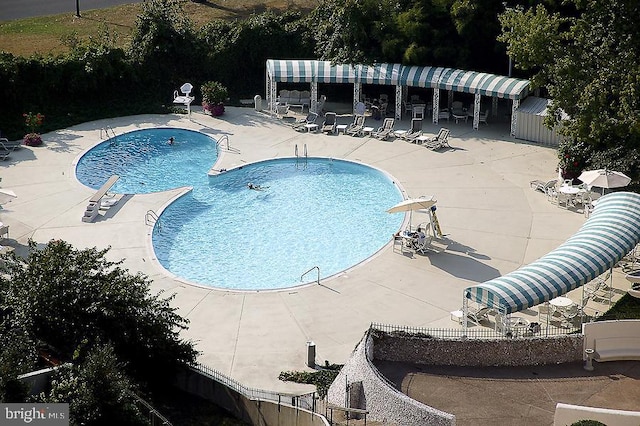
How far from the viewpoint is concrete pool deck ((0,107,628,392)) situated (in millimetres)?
27875

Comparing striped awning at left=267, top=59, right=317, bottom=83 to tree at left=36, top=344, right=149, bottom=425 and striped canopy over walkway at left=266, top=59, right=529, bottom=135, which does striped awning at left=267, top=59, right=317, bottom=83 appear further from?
tree at left=36, top=344, right=149, bottom=425

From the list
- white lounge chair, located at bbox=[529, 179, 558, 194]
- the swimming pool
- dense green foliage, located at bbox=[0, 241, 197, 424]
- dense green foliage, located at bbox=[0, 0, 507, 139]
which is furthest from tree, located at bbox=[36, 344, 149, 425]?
dense green foliage, located at bbox=[0, 0, 507, 139]

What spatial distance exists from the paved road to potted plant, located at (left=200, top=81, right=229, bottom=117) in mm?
13685

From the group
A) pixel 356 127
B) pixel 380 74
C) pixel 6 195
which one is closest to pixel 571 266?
pixel 356 127

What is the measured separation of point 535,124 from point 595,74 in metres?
6.32

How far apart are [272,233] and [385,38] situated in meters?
14.7

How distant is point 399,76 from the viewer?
149ft

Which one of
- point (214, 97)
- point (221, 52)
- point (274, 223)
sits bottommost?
point (274, 223)

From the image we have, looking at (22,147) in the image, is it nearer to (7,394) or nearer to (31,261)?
(31,261)

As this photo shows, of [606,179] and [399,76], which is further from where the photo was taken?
[399,76]

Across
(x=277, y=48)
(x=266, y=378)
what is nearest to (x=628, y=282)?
(x=266, y=378)

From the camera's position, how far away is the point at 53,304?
23.9 metres

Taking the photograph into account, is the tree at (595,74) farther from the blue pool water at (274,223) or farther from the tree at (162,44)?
the tree at (162,44)

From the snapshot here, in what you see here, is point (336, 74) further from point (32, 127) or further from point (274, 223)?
point (32, 127)
